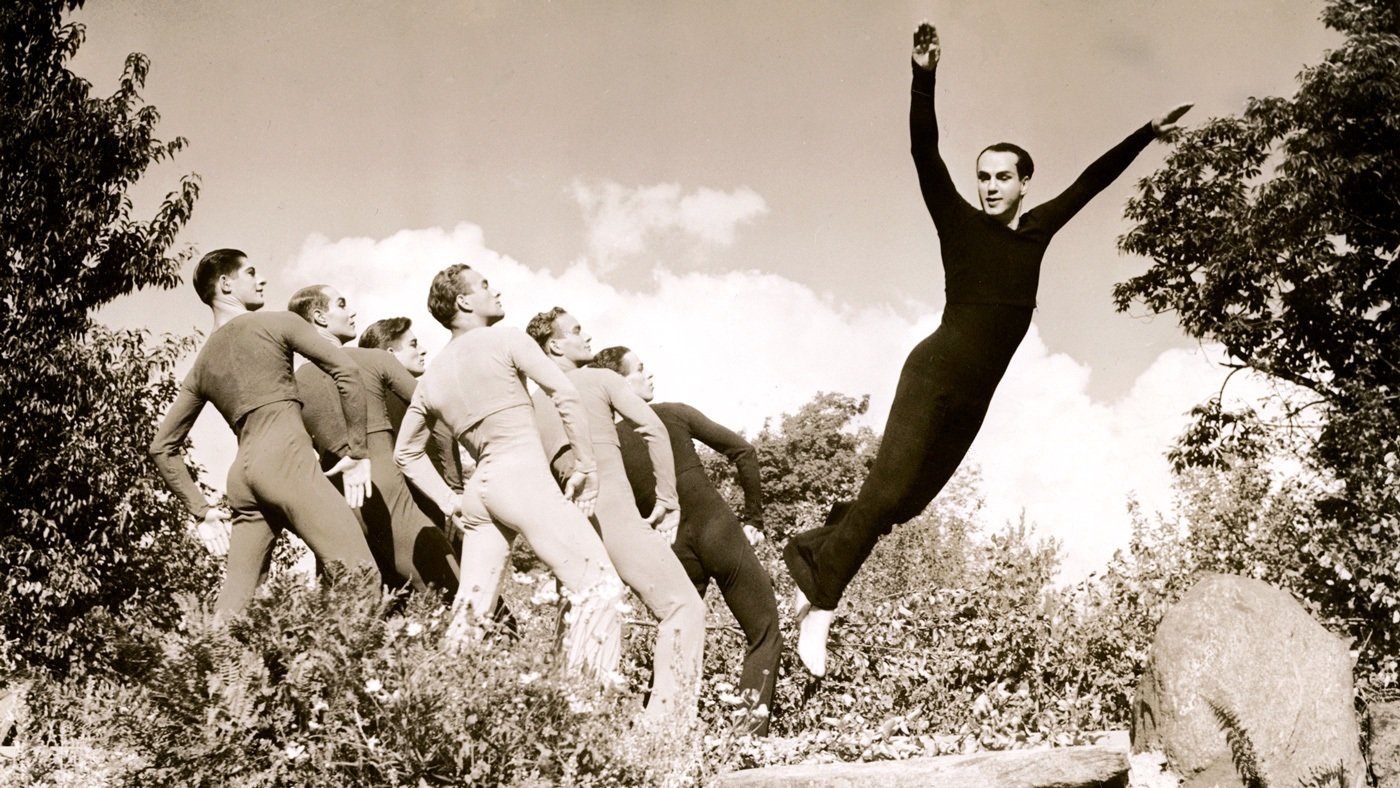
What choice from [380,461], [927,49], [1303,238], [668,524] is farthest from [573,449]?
[1303,238]

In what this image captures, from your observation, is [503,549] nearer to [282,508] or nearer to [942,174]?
[282,508]

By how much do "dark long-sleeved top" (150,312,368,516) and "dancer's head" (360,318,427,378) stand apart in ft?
4.86

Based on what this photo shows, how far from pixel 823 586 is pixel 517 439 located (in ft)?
5.48

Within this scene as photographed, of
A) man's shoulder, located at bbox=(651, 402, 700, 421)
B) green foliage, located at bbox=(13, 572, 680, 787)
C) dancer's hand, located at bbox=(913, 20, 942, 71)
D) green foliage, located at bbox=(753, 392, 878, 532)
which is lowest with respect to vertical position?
green foliage, located at bbox=(13, 572, 680, 787)

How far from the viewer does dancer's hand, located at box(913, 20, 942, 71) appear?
506cm

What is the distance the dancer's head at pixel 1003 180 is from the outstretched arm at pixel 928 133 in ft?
0.86

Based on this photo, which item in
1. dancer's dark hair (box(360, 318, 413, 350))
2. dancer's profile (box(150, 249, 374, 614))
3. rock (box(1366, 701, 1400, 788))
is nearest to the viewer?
rock (box(1366, 701, 1400, 788))

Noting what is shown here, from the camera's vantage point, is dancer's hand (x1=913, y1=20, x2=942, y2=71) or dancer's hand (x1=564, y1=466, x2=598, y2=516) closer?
dancer's hand (x1=913, y1=20, x2=942, y2=71)

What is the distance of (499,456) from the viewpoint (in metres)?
5.99

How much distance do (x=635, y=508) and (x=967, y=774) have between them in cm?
249

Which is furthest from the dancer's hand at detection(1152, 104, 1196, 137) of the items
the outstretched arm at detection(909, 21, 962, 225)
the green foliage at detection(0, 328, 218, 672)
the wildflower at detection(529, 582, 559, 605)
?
the green foliage at detection(0, 328, 218, 672)

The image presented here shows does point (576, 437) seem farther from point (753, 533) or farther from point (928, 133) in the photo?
point (928, 133)

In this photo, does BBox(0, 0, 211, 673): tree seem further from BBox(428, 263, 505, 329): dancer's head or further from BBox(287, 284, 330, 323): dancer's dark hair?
BBox(428, 263, 505, 329): dancer's head

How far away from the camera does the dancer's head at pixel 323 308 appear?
7062 millimetres
